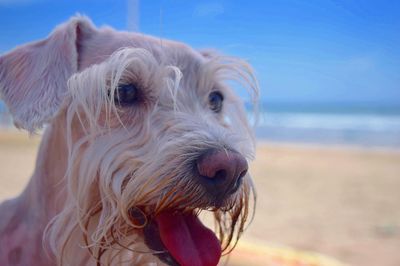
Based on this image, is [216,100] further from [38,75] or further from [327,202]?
[327,202]

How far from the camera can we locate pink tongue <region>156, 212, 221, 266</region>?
6.73ft

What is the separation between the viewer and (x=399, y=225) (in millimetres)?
6906

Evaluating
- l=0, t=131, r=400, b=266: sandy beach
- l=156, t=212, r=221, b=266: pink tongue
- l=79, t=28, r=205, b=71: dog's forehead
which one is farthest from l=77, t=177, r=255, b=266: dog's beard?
l=0, t=131, r=400, b=266: sandy beach

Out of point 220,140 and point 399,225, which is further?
point 399,225

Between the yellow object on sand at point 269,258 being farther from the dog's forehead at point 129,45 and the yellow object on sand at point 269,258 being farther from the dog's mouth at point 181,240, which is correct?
the dog's forehead at point 129,45

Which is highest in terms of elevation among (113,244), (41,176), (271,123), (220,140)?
(220,140)

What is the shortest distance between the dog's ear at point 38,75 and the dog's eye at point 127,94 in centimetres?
26

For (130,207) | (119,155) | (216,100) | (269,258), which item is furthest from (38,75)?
(269,258)

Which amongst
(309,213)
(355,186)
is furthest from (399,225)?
(355,186)

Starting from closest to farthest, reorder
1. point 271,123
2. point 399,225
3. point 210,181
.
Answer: point 210,181 < point 399,225 < point 271,123

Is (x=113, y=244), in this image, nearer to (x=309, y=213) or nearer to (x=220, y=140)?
(x=220, y=140)

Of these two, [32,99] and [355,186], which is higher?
[32,99]

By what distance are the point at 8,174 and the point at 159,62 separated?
918 cm

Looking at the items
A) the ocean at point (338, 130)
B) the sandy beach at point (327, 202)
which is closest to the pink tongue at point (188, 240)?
the sandy beach at point (327, 202)
